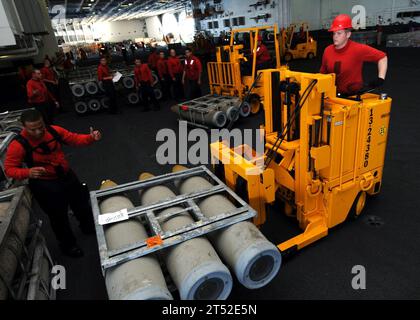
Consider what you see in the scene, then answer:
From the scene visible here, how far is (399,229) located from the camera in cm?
337

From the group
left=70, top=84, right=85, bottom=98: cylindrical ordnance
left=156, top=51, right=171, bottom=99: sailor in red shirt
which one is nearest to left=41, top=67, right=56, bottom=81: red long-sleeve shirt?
left=70, top=84, right=85, bottom=98: cylindrical ordnance

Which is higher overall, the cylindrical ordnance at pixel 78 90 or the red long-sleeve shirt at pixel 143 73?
the red long-sleeve shirt at pixel 143 73

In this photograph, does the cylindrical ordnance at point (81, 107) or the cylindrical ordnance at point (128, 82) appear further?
the cylindrical ordnance at point (128, 82)

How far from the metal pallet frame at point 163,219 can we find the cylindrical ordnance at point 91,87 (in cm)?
874

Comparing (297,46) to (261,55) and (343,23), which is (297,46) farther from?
(343,23)

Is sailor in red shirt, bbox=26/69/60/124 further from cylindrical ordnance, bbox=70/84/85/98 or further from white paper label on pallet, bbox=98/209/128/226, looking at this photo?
white paper label on pallet, bbox=98/209/128/226

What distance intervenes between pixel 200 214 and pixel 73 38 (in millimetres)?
56040

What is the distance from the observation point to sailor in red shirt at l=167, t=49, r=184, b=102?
432 inches

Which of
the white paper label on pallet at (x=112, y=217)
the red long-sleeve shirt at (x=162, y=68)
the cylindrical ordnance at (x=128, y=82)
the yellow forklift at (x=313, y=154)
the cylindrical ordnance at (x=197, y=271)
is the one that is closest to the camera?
the cylindrical ordnance at (x=197, y=271)

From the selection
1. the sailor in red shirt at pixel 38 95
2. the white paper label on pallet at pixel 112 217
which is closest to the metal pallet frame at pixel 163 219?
the white paper label on pallet at pixel 112 217

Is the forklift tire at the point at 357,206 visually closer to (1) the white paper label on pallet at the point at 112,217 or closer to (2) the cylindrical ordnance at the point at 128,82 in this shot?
(1) the white paper label on pallet at the point at 112,217

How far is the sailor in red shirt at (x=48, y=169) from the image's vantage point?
292 centimetres
